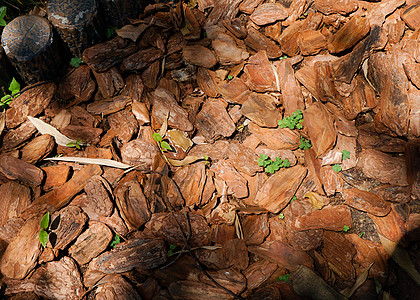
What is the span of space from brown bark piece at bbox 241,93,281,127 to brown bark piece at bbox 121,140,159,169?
667 mm

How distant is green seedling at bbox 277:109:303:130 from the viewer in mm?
2107

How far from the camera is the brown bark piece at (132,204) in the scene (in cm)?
185

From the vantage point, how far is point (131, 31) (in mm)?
2281

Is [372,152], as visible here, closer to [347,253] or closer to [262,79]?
[347,253]

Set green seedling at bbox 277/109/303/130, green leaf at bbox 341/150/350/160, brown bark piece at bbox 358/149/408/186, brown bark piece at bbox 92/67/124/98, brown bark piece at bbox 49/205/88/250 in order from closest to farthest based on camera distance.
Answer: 1. brown bark piece at bbox 49/205/88/250
2. brown bark piece at bbox 358/149/408/186
3. green leaf at bbox 341/150/350/160
4. green seedling at bbox 277/109/303/130
5. brown bark piece at bbox 92/67/124/98

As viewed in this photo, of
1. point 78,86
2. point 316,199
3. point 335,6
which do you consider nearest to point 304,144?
point 316,199

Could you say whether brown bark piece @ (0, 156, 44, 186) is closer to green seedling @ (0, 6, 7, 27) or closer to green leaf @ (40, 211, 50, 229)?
green leaf @ (40, 211, 50, 229)

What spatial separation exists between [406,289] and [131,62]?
2162 millimetres

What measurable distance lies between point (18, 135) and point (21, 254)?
782mm

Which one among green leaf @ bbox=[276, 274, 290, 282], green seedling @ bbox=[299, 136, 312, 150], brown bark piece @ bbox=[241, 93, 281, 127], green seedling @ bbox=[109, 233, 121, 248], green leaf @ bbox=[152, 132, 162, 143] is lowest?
green leaf @ bbox=[276, 274, 290, 282]

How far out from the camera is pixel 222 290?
1.70m

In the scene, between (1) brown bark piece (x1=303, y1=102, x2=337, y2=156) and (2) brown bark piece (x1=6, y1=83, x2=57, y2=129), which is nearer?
(1) brown bark piece (x1=303, y1=102, x2=337, y2=156)

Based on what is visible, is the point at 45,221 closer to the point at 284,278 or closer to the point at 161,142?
the point at 161,142

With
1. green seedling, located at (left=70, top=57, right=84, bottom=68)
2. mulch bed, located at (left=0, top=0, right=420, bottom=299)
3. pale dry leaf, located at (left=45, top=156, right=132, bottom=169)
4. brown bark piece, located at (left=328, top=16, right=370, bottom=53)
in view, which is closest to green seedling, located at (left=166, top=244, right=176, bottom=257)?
mulch bed, located at (left=0, top=0, right=420, bottom=299)
